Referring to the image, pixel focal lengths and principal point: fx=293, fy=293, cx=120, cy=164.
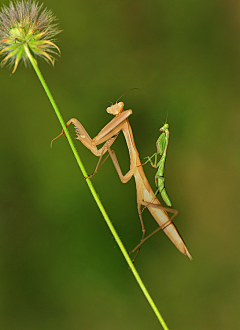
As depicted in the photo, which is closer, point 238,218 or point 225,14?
point 238,218

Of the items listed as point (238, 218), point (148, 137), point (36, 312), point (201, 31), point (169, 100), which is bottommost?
point (238, 218)

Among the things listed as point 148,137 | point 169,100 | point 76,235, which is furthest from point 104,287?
point 169,100

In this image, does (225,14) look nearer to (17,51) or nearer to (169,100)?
(169,100)

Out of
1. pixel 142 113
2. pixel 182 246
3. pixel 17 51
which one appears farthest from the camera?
pixel 142 113

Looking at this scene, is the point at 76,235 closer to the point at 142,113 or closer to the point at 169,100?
the point at 142,113

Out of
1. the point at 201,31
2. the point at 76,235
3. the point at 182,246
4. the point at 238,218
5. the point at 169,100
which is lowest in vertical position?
the point at 238,218

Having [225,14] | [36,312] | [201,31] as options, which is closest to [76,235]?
[36,312]

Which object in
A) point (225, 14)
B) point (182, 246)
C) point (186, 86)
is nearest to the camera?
point (182, 246)

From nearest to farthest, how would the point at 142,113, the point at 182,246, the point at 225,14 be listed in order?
the point at 182,246 → the point at 142,113 → the point at 225,14

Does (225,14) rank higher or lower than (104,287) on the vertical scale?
higher
